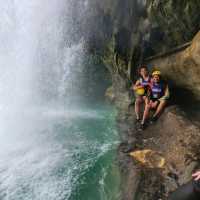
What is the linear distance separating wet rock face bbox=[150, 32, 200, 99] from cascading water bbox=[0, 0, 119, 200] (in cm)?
313

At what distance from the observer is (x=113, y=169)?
24.7 feet

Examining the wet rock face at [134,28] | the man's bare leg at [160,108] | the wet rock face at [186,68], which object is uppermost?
the wet rock face at [134,28]

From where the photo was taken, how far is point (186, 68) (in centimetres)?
943

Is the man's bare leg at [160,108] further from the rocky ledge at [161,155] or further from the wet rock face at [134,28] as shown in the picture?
the wet rock face at [134,28]

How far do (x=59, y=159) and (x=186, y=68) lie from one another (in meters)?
5.24

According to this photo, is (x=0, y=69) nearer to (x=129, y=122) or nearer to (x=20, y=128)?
(x=20, y=128)

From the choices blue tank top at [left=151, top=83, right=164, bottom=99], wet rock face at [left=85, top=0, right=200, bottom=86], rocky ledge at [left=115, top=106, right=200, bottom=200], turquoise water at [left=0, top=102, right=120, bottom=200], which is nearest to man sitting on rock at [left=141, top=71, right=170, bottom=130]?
blue tank top at [left=151, top=83, right=164, bottom=99]

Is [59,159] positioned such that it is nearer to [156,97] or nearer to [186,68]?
[156,97]

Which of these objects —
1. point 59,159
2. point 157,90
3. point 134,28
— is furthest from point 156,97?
point 134,28

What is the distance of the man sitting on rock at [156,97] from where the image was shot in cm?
952

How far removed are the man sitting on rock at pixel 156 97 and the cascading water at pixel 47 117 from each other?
5.21 ft

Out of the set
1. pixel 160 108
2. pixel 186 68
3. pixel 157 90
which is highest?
pixel 186 68

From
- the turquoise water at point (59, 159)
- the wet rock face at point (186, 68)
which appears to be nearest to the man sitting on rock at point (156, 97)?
the wet rock face at point (186, 68)

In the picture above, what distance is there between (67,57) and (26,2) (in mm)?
3983
